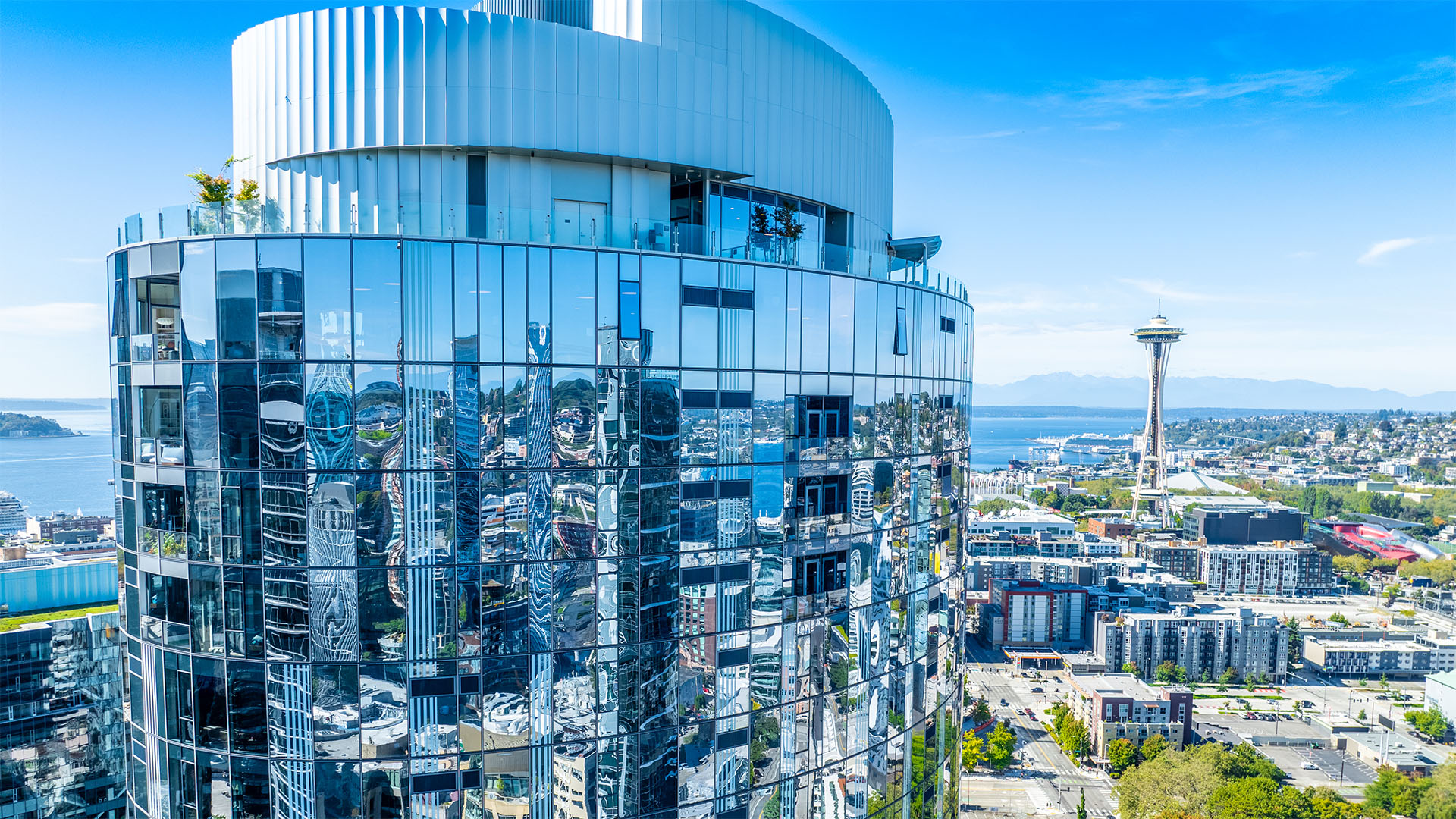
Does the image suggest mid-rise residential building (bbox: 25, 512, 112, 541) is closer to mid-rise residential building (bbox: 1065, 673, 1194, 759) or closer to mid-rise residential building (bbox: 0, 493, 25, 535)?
mid-rise residential building (bbox: 0, 493, 25, 535)

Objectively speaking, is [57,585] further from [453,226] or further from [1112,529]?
[1112,529]

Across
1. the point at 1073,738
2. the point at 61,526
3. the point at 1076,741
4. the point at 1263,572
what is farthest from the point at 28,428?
the point at 1263,572

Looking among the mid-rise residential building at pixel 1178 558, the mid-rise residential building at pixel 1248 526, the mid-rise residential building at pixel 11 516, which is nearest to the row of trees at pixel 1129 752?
the mid-rise residential building at pixel 1178 558

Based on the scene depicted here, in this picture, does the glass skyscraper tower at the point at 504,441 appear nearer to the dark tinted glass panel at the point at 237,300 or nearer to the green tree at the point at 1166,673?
the dark tinted glass panel at the point at 237,300

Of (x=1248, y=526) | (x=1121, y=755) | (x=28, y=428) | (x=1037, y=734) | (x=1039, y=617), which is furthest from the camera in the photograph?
(x=1248, y=526)

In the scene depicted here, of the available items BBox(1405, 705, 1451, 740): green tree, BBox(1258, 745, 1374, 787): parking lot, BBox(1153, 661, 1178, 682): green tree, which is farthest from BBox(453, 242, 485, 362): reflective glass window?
BBox(1153, 661, 1178, 682): green tree

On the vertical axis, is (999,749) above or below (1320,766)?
above

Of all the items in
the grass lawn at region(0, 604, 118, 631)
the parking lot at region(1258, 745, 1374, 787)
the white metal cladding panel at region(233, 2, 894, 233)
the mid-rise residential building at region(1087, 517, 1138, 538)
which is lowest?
the parking lot at region(1258, 745, 1374, 787)
